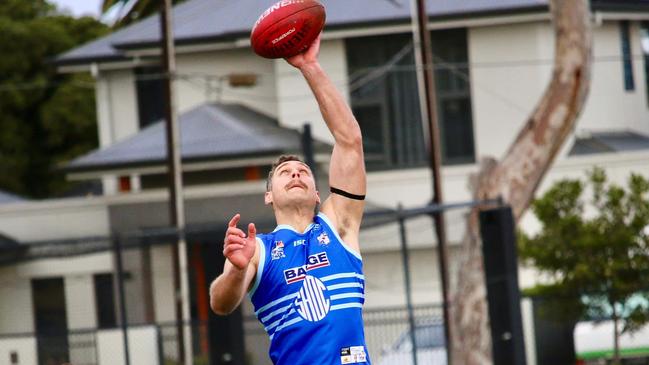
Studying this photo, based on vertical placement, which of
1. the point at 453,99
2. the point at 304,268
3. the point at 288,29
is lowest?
the point at 304,268

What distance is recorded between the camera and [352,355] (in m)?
5.99

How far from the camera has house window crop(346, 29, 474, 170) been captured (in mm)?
28844

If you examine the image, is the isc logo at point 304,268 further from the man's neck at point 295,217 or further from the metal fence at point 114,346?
the metal fence at point 114,346

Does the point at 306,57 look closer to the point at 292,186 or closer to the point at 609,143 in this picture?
the point at 292,186

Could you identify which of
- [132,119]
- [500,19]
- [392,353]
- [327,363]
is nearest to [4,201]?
[132,119]

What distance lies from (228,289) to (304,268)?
1.06ft

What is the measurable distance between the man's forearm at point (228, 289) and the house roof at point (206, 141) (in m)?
20.2

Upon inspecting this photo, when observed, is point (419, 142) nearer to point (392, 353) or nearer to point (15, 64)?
point (392, 353)

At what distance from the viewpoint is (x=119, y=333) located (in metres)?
14.6

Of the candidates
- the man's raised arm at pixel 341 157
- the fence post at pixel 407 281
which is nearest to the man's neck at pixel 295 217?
the man's raised arm at pixel 341 157

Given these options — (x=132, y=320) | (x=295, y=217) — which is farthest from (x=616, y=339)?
(x=295, y=217)

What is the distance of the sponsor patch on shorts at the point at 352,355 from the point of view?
597 centimetres

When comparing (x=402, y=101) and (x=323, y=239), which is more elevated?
(x=402, y=101)

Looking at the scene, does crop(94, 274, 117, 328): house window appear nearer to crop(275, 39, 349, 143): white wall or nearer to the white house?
the white house
